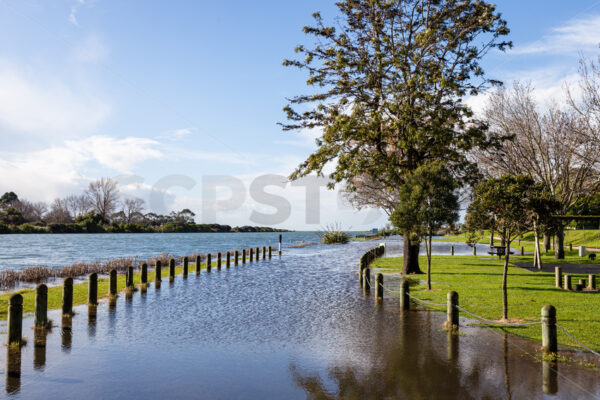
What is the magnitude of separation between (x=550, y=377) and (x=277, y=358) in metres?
5.11

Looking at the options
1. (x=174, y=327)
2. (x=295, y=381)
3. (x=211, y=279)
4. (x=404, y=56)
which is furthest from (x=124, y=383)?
(x=404, y=56)

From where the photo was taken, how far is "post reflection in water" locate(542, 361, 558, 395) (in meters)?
7.13

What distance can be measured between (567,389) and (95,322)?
11.6m

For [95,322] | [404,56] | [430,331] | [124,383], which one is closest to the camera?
[124,383]

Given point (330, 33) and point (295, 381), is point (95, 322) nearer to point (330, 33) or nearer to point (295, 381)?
point (295, 381)

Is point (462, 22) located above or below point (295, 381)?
above

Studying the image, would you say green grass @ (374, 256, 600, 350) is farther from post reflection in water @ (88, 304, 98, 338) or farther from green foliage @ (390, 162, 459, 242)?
post reflection in water @ (88, 304, 98, 338)

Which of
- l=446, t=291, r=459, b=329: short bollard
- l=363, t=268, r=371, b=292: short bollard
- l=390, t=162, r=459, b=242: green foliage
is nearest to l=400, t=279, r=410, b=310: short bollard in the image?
l=446, t=291, r=459, b=329: short bollard

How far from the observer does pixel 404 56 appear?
2305 cm

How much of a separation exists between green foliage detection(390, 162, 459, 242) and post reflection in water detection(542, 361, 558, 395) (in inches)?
422

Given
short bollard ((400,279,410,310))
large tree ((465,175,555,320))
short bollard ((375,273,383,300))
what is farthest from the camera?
short bollard ((375,273,383,300))

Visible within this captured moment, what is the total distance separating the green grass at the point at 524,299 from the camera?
11.3m

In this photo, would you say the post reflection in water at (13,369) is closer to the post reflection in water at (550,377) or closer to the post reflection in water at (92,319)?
the post reflection in water at (92,319)

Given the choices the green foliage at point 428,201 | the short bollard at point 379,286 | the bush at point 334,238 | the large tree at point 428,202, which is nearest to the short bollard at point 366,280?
the short bollard at point 379,286
